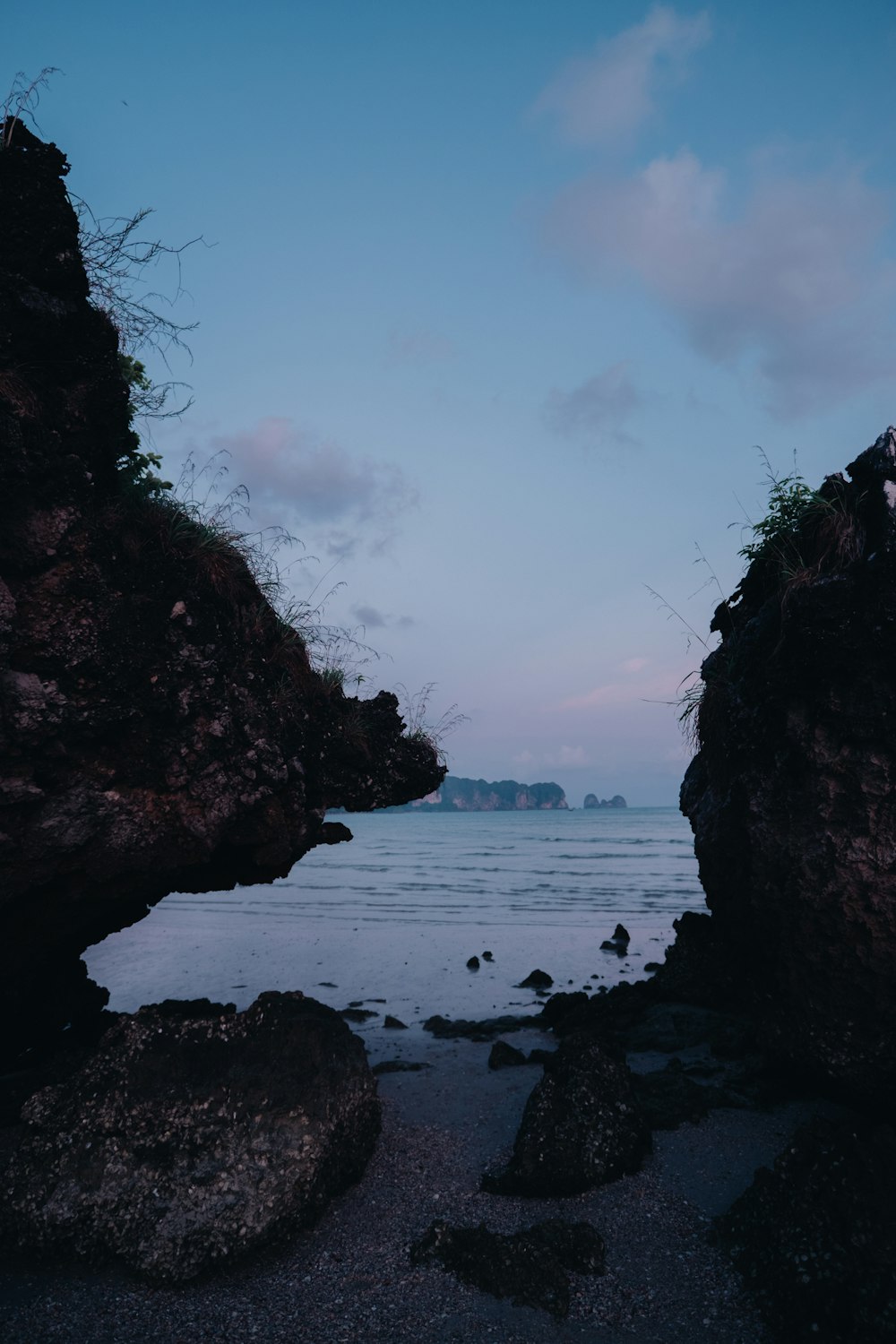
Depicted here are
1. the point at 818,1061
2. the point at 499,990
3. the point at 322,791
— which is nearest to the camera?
the point at 818,1061

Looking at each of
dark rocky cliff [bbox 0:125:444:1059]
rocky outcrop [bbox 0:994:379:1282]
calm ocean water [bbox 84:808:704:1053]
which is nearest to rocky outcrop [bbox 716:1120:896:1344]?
rocky outcrop [bbox 0:994:379:1282]

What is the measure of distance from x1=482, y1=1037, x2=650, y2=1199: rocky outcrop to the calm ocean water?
5105 mm

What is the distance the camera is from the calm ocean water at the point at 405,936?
13.6 meters

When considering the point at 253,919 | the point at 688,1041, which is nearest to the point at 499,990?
the point at 688,1041

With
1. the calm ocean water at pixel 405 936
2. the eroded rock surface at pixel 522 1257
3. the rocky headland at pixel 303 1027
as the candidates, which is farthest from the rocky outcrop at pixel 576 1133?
the calm ocean water at pixel 405 936

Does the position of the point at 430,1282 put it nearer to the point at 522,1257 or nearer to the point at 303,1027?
the point at 522,1257

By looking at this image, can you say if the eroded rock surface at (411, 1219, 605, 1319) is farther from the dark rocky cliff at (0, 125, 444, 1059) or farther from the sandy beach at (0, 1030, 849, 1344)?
the dark rocky cliff at (0, 125, 444, 1059)

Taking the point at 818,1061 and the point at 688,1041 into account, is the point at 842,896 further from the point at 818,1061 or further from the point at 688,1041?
the point at 688,1041

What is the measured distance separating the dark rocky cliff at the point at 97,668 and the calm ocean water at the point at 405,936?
5.80 m

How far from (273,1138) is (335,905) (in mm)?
19727

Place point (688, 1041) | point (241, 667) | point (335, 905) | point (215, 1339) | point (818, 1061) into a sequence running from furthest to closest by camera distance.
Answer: point (335, 905)
point (688, 1041)
point (241, 667)
point (818, 1061)
point (215, 1339)

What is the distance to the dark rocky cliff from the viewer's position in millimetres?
5379

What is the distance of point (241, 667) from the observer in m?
6.90

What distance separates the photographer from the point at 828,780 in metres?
5.77
